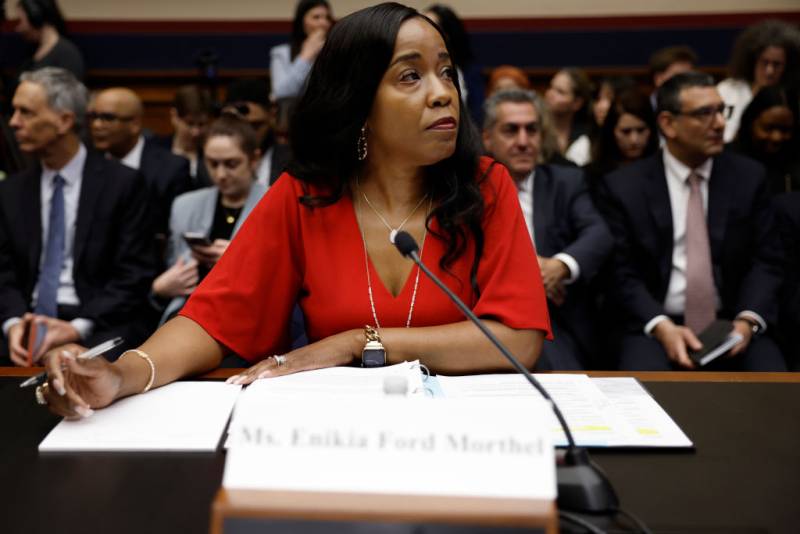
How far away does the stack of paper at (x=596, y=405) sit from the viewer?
42.8 inches

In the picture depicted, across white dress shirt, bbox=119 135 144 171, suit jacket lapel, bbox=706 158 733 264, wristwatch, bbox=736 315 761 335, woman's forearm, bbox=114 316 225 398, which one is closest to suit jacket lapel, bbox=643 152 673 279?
suit jacket lapel, bbox=706 158 733 264

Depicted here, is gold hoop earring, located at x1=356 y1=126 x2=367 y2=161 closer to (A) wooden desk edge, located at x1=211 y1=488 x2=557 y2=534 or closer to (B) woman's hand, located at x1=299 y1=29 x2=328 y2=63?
(A) wooden desk edge, located at x1=211 y1=488 x2=557 y2=534

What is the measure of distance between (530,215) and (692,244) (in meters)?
0.55

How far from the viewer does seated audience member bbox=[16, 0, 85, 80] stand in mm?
4812

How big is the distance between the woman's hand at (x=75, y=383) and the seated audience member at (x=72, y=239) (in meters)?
1.51

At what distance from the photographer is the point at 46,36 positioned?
195 inches

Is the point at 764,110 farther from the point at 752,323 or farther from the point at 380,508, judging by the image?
the point at 380,508

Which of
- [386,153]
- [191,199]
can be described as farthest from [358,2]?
[386,153]

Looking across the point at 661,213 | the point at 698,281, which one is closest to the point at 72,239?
the point at 661,213

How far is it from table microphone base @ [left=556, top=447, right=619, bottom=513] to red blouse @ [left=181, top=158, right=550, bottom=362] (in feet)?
2.03

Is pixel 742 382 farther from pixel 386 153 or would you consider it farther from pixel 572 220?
pixel 572 220

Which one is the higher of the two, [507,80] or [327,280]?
[507,80]

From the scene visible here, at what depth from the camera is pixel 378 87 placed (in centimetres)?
156

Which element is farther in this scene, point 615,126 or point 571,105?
point 571,105
